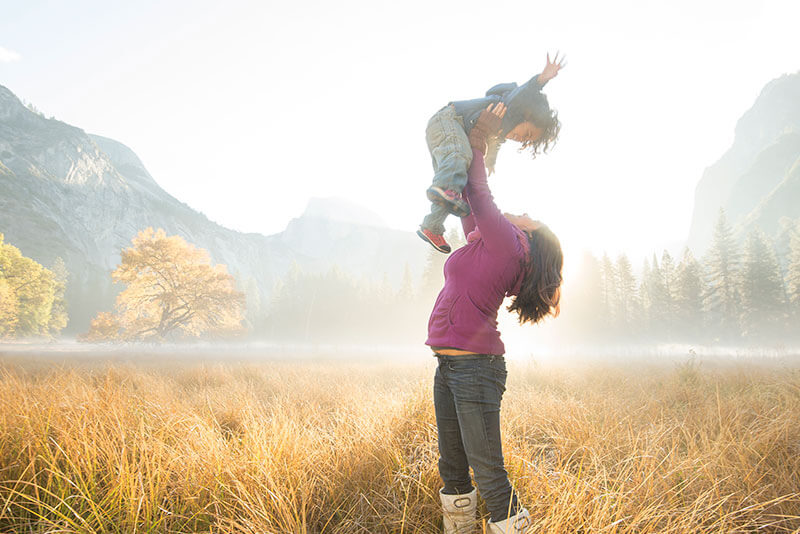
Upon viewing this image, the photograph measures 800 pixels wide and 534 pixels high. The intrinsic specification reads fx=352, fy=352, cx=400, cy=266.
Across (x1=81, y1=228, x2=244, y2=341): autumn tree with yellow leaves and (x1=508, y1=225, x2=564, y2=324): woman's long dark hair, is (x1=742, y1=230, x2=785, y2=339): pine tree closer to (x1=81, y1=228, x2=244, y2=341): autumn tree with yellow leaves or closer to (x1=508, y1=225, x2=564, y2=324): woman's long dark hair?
(x1=508, y1=225, x2=564, y2=324): woman's long dark hair

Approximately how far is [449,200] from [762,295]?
150 ft

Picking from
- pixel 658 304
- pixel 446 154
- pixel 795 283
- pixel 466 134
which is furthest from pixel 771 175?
pixel 446 154

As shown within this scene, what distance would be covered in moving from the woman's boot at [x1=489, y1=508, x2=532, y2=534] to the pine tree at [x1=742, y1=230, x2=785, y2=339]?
44951mm

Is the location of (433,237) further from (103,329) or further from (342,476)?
(103,329)

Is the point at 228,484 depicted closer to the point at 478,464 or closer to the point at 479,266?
the point at 478,464

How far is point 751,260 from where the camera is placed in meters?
33.2

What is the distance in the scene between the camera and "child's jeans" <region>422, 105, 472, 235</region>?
5.87 feet

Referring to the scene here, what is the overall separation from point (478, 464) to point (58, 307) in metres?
59.6

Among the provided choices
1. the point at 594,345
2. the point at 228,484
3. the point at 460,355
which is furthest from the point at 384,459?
the point at 594,345

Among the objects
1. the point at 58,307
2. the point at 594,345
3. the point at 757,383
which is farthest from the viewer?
the point at 58,307

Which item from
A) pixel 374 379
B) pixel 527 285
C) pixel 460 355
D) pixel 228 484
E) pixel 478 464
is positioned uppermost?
pixel 527 285

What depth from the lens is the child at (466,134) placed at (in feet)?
5.82

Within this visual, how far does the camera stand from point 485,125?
1.89 metres

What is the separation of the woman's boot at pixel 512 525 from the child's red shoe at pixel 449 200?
4.59ft
